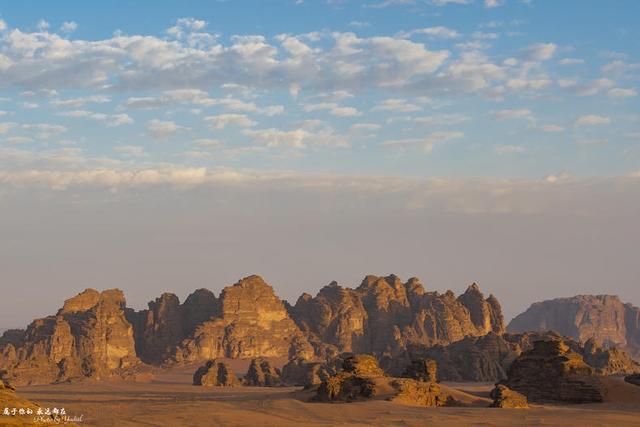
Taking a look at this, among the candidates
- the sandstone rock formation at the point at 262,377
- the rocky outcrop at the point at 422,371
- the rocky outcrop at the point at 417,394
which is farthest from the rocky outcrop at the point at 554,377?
the sandstone rock formation at the point at 262,377

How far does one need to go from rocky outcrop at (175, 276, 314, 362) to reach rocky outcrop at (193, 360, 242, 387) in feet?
99.3

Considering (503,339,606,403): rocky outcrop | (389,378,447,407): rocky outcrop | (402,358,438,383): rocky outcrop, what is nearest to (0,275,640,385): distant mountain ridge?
(402,358,438,383): rocky outcrop

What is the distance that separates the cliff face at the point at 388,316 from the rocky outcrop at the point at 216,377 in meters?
34.4

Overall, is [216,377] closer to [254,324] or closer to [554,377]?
[554,377]

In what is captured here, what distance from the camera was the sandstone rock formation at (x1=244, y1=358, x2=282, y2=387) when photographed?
240 ft

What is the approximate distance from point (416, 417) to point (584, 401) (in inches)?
725

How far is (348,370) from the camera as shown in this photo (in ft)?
144

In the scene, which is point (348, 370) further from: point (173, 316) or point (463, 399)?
point (173, 316)

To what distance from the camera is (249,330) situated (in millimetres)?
112375

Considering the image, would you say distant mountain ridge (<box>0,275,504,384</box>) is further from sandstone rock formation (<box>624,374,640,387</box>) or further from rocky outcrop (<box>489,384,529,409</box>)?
rocky outcrop (<box>489,384,529,409</box>)

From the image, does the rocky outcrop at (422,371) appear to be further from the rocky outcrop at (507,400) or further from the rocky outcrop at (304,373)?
the rocky outcrop at (304,373)

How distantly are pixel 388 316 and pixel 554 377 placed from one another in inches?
2847

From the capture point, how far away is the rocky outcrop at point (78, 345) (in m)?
81.2

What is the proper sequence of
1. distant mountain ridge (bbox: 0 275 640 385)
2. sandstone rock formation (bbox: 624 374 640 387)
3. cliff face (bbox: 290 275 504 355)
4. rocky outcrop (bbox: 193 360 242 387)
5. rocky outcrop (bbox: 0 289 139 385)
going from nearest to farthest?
sandstone rock formation (bbox: 624 374 640 387), rocky outcrop (bbox: 193 360 242 387), rocky outcrop (bbox: 0 289 139 385), distant mountain ridge (bbox: 0 275 640 385), cliff face (bbox: 290 275 504 355)
